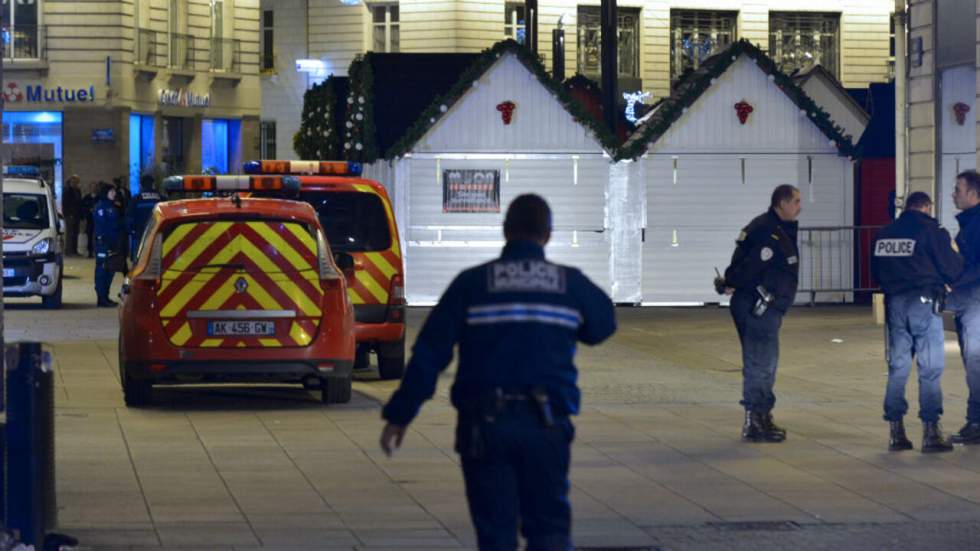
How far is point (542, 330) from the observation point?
668cm

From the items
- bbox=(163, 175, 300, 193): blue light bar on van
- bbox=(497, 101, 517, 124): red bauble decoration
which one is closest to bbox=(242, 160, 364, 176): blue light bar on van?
bbox=(163, 175, 300, 193): blue light bar on van

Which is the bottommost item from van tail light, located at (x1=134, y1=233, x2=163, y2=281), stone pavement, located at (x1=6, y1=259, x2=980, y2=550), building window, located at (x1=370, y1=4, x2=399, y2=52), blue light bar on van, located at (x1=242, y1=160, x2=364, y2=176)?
stone pavement, located at (x1=6, y1=259, x2=980, y2=550)

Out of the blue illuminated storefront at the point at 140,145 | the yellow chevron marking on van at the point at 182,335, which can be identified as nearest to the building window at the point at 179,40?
the blue illuminated storefront at the point at 140,145

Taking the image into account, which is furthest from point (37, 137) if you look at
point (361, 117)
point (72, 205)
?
point (361, 117)

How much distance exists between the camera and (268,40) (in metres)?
62.9

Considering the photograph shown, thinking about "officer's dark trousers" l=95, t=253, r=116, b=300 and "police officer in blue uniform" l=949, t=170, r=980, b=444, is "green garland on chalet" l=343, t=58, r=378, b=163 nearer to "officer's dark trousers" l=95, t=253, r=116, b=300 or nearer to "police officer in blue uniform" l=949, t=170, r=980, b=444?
"officer's dark trousers" l=95, t=253, r=116, b=300

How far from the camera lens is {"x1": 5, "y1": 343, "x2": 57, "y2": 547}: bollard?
852cm

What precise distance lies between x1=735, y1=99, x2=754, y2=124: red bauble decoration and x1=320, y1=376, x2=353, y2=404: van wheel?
1181cm

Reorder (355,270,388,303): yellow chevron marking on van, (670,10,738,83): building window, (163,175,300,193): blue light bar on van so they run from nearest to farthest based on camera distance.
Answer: (163,175,300,193): blue light bar on van
(355,270,388,303): yellow chevron marking on van
(670,10,738,83): building window

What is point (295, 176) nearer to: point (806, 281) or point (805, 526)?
point (805, 526)

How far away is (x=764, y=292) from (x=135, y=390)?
467 centimetres

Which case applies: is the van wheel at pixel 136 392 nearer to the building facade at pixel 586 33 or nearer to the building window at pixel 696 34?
the building facade at pixel 586 33

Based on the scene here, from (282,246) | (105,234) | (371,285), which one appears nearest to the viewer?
(282,246)

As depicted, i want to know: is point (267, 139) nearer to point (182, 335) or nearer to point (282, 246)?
point (282, 246)
